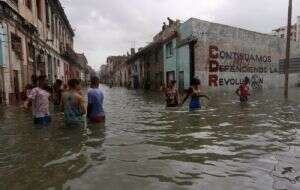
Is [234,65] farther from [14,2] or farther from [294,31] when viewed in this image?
[294,31]

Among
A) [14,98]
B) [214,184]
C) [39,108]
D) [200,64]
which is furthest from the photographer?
[200,64]

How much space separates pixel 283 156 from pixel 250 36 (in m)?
27.6

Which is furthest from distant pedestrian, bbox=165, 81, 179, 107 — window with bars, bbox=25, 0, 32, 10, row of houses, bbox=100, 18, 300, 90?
row of houses, bbox=100, 18, 300, 90

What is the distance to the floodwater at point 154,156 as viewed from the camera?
4867 mm

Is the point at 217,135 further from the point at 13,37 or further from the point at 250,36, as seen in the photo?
the point at 250,36

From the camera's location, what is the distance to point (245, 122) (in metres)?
10.5

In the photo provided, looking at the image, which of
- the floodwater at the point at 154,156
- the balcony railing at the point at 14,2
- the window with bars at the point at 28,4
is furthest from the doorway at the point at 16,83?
the floodwater at the point at 154,156

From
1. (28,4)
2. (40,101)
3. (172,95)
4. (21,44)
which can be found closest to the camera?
(40,101)

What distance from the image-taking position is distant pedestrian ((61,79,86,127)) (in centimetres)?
840

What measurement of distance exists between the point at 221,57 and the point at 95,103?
2218cm

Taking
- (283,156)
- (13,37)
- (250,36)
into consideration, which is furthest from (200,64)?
(283,156)

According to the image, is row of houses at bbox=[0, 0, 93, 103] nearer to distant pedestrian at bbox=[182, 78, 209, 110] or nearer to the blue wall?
distant pedestrian at bbox=[182, 78, 209, 110]

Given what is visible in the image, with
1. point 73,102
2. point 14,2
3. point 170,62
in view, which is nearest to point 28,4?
point 14,2

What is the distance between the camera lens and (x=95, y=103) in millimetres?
8961
